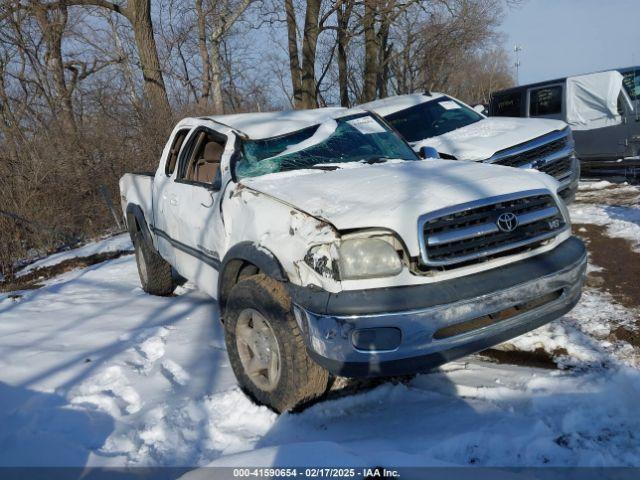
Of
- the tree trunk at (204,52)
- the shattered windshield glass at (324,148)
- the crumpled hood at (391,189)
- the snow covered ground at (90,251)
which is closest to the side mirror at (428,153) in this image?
the shattered windshield glass at (324,148)

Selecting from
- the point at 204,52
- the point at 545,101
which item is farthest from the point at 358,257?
the point at 204,52

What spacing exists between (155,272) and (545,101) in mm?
8811

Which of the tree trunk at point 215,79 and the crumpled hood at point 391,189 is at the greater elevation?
the tree trunk at point 215,79

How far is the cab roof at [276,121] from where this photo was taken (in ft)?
13.4

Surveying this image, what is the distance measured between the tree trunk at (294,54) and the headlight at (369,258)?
46.9ft

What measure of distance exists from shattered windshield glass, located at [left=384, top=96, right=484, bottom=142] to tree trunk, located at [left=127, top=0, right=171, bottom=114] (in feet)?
24.6

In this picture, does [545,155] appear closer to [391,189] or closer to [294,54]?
[391,189]

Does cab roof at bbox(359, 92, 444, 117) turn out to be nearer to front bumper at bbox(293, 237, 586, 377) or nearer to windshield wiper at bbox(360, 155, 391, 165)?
windshield wiper at bbox(360, 155, 391, 165)

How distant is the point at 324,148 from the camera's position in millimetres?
3996

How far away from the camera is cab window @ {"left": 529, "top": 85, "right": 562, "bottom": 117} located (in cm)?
1029

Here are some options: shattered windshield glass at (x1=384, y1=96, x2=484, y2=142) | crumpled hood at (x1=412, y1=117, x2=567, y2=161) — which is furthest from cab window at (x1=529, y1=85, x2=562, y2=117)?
crumpled hood at (x1=412, y1=117, x2=567, y2=161)

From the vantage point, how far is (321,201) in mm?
2859

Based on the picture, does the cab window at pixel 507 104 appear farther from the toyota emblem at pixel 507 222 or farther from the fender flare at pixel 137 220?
the toyota emblem at pixel 507 222

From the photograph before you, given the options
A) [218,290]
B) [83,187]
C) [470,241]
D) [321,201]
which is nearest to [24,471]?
[218,290]
